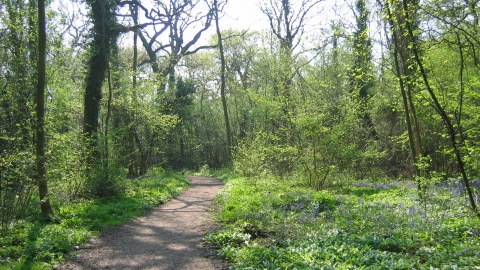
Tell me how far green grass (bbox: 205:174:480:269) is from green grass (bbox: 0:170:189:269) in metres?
3.06

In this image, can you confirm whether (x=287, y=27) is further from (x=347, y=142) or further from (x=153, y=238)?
(x=153, y=238)

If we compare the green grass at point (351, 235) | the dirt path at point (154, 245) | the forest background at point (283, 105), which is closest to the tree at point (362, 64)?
the forest background at point (283, 105)

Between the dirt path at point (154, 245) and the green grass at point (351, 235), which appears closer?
the green grass at point (351, 235)

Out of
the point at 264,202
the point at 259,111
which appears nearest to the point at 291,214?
the point at 264,202

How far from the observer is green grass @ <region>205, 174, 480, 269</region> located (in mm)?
5039

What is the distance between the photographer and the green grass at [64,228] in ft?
19.4

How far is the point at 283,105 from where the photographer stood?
14039 millimetres

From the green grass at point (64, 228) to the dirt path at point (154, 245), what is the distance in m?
0.33

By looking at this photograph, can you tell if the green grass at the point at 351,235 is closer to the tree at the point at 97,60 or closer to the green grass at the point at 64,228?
the green grass at the point at 64,228

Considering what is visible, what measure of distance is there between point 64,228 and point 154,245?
7.51 feet

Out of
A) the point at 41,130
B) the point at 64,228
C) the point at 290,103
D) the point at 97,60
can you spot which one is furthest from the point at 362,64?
the point at 64,228

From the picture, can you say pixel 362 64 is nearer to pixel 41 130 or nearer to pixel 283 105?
pixel 283 105

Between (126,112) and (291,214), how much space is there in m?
13.4

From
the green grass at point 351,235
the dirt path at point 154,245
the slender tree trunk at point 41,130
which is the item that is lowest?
the dirt path at point 154,245
